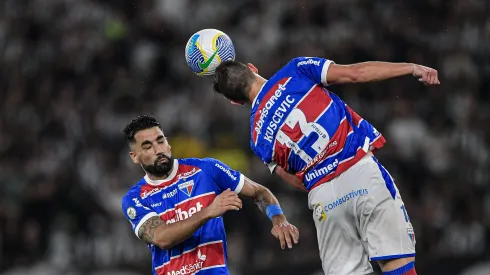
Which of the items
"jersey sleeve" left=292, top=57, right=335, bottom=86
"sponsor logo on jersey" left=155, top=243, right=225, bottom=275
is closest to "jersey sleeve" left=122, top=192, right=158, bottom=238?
"sponsor logo on jersey" left=155, top=243, right=225, bottom=275

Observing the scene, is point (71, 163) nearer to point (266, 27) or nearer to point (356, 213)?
point (266, 27)

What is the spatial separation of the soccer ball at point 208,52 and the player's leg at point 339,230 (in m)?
1.52

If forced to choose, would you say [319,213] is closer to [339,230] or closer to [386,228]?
[339,230]

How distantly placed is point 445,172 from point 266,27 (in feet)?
14.5

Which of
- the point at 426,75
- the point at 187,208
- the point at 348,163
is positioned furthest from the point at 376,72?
the point at 187,208

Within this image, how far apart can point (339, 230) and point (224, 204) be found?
3.05ft

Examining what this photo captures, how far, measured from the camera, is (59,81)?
15.7 m

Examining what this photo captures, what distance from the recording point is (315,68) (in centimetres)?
725

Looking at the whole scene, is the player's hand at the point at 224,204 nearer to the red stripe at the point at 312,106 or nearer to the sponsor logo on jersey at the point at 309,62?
the red stripe at the point at 312,106

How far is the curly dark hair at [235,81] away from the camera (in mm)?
7488

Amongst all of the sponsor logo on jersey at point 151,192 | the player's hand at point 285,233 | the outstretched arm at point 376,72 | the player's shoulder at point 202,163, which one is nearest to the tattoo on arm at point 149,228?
the sponsor logo on jersey at point 151,192

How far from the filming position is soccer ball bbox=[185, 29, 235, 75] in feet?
26.3

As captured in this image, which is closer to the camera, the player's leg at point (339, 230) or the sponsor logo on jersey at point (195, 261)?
the player's leg at point (339, 230)

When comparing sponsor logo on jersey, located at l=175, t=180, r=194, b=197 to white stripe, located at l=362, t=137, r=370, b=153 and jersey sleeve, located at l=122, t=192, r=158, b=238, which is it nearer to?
jersey sleeve, located at l=122, t=192, r=158, b=238
